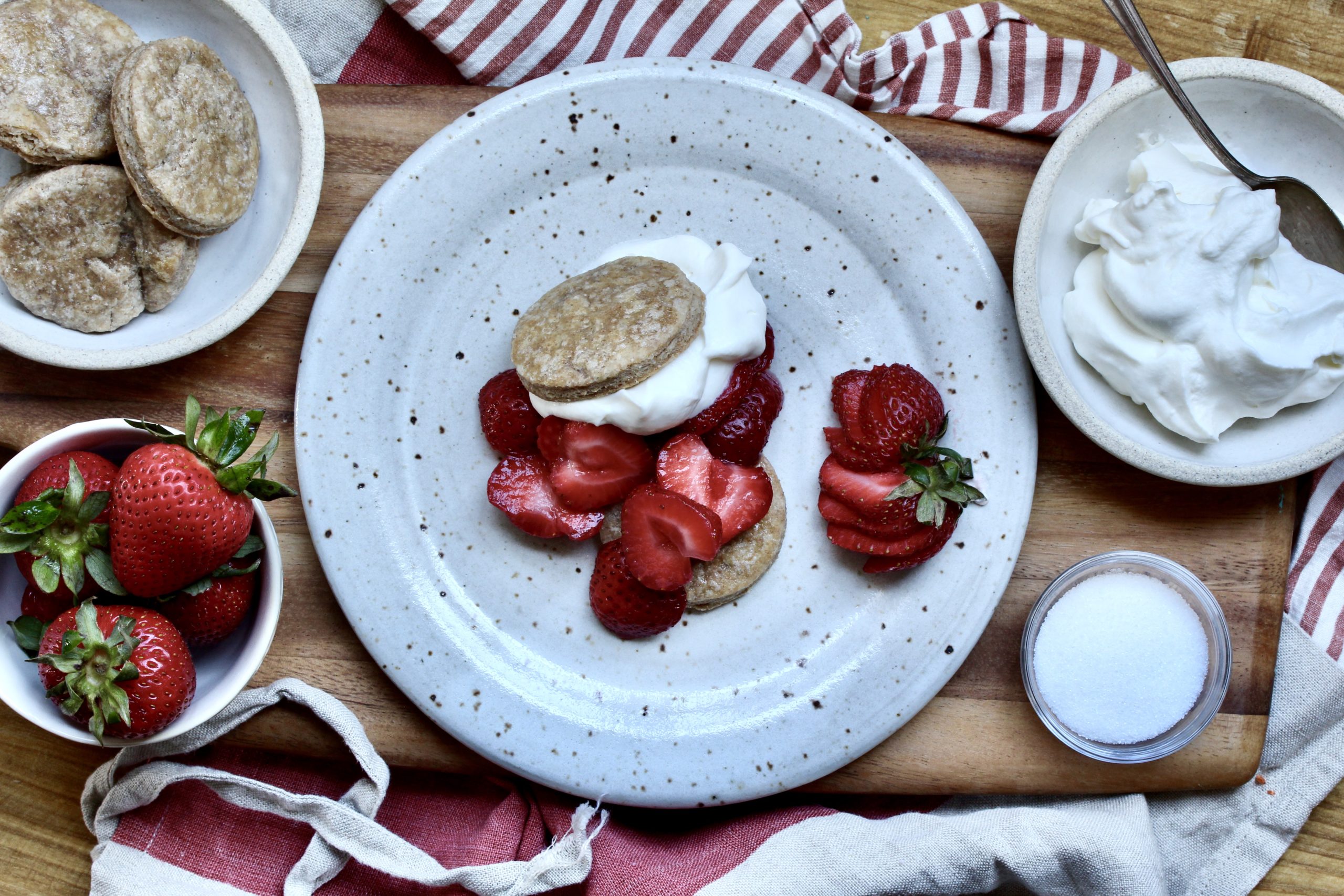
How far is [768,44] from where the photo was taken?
1853 mm

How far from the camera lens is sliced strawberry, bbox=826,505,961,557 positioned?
163 centimetres

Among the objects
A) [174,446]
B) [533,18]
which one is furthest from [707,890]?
[533,18]

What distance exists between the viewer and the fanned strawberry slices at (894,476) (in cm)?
160

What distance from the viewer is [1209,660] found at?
1750 millimetres

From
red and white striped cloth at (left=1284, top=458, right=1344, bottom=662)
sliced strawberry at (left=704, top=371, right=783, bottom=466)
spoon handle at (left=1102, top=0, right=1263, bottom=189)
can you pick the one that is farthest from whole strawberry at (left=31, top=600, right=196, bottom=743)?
red and white striped cloth at (left=1284, top=458, right=1344, bottom=662)

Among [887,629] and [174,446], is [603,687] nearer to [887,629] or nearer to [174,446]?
[887,629]

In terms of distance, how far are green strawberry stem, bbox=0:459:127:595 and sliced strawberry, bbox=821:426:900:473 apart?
3.70 feet

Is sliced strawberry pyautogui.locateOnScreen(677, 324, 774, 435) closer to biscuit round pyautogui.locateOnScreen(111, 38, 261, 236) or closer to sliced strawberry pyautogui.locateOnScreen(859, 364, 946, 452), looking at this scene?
sliced strawberry pyautogui.locateOnScreen(859, 364, 946, 452)

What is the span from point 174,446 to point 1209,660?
5.70 ft

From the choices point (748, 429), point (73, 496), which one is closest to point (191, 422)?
point (73, 496)

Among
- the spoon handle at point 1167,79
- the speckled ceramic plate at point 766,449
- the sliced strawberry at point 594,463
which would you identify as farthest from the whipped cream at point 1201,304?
the sliced strawberry at point 594,463

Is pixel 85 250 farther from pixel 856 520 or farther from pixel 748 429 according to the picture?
pixel 856 520

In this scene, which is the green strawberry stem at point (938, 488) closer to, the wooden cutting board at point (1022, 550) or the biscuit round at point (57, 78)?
the wooden cutting board at point (1022, 550)

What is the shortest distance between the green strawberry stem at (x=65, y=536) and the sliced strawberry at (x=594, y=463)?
671 millimetres
